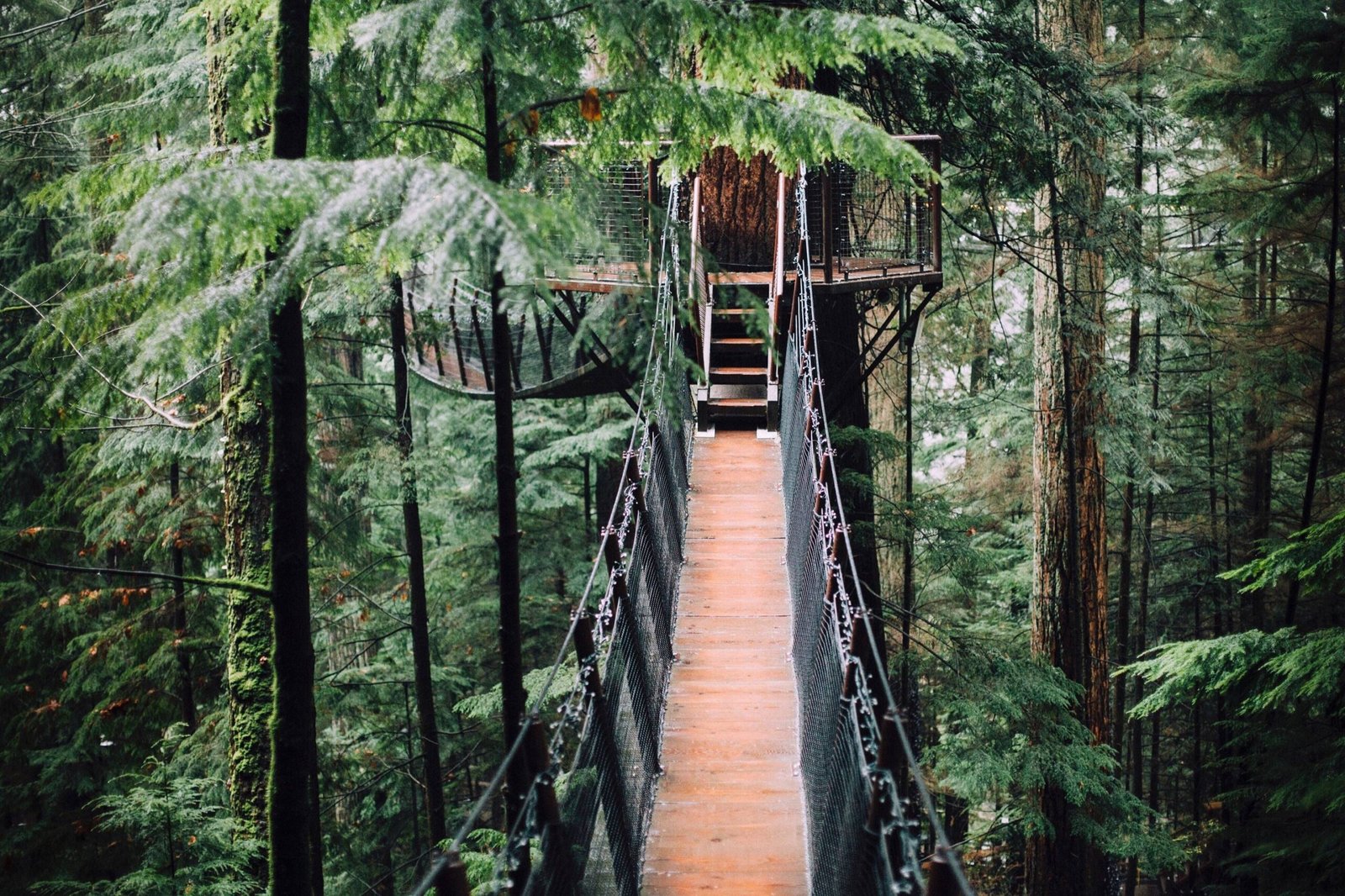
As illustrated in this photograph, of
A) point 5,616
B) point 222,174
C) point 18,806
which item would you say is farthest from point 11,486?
point 222,174

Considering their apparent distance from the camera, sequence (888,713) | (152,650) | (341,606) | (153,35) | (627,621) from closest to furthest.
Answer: (888,713) → (627,621) → (153,35) → (152,650) → (341,606)

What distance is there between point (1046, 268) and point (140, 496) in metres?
9.35

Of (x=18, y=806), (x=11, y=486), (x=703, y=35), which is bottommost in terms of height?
(x=18, y=806)

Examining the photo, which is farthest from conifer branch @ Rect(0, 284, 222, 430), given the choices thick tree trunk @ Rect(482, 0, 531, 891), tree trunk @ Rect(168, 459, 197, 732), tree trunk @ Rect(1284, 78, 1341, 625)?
tree trunk @ Rect(1284, 78, 1341, 625)

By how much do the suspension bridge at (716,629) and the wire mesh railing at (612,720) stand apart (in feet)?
0.05

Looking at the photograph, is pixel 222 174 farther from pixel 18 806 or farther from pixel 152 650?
pixel 18 806

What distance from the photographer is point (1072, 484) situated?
9.06 m

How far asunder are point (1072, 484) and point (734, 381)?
326 cm

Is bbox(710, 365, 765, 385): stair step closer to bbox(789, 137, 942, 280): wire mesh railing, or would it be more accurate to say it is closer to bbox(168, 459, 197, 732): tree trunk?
bbox(789, 137, 942, 280): wire mesh railing

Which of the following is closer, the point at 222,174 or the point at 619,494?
the point at 222,174

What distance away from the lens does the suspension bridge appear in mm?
3000

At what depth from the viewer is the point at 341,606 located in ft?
47.4

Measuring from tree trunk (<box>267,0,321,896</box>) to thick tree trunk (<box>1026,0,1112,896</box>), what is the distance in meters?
7.15

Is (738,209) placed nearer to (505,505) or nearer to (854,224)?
(854,224)
